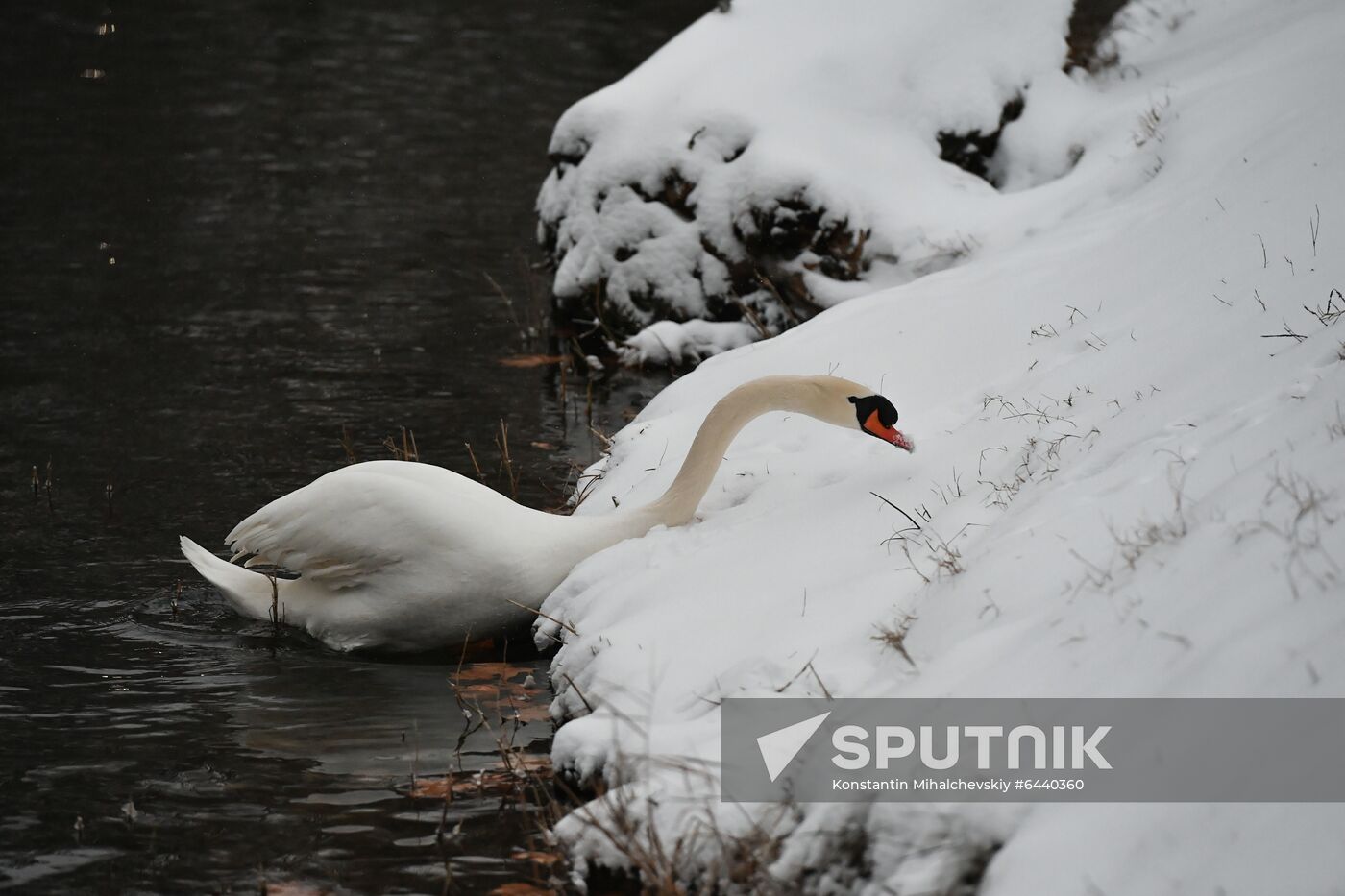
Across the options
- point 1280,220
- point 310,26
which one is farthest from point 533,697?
point 310,26

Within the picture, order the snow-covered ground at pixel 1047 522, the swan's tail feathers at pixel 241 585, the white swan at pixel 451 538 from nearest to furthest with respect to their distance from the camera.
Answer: the snow-covered ground at pixel 1047 522 → the white swan at pixel 451 538 → the swan's tail feathers at pixel 241 585

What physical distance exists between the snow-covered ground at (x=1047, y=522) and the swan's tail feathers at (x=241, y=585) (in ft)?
5.17

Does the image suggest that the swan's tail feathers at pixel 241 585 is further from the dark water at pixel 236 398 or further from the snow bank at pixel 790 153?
the snow bank at pixel 790 153

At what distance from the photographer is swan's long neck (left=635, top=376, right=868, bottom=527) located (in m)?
6.32

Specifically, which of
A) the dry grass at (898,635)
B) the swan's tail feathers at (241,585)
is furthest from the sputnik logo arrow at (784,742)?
the swan's tail feathers at (241,585)

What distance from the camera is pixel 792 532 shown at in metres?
5.82

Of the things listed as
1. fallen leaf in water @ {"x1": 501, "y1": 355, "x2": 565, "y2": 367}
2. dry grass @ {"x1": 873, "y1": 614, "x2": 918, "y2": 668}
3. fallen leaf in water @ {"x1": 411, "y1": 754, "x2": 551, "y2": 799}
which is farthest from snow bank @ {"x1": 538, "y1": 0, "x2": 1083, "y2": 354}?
dry grass @ {"x1": 873, "y1": 614, "x2": 918, "y2": 668}

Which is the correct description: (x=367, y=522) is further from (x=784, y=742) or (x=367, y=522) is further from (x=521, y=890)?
(x=784, y=742)

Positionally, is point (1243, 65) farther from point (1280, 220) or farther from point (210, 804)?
point (210, 804)

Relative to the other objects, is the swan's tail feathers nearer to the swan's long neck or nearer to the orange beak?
the swan's long neck

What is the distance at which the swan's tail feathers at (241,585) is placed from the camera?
6.84m

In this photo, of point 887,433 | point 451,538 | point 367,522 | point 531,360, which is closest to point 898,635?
point 887,433

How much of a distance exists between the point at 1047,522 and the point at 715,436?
6.64 feet

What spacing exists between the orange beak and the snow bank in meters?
4.11
